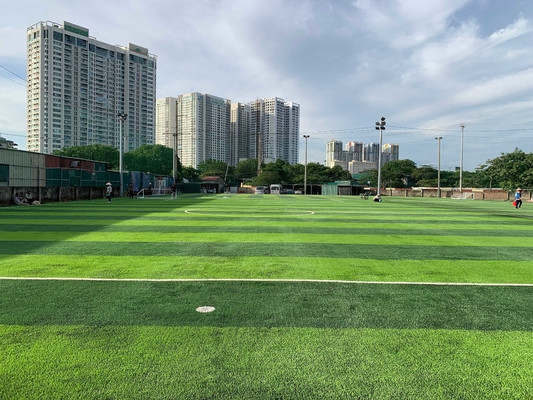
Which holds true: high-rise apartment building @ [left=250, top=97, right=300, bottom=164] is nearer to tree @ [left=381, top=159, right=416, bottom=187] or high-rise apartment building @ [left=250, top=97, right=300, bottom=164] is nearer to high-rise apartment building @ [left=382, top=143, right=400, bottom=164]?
tree @ [left=381, top=159, right=416, bottom=187]

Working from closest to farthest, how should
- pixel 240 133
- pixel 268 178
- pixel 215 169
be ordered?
pixel 268 178 < pixel 240 133 < pixel 215 169

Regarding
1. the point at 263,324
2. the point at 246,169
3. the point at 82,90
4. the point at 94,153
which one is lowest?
the point at 263,324

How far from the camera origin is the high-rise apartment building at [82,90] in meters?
58.0

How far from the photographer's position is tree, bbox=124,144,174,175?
7869 centimetres

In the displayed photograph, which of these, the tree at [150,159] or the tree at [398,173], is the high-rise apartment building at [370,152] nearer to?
the tree at [398,173]

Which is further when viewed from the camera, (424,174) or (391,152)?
(391,152)

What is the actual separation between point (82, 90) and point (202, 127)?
24292mm

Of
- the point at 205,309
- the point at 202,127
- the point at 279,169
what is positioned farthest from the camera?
the point at 279,169

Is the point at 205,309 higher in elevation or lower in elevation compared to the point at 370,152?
lower

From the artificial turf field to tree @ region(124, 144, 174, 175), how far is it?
74069 millimetres

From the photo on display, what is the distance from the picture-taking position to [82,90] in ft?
197

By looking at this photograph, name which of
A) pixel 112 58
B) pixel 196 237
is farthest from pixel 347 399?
pixel 112 58

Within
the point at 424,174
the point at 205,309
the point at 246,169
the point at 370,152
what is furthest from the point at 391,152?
the point at 205,309

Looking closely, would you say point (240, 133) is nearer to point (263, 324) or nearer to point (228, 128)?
point (228, 128)
